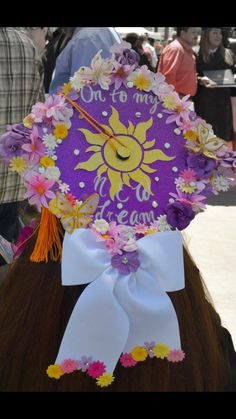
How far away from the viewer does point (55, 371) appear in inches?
61.7

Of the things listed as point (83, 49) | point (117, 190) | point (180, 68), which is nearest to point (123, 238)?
point (117, 190)

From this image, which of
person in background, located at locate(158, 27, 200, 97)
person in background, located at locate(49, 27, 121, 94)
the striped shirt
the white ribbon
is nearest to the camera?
the white ribbon

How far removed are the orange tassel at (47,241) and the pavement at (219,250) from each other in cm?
108

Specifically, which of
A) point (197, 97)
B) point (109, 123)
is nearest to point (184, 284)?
point (109, 123)

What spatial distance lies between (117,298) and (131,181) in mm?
332

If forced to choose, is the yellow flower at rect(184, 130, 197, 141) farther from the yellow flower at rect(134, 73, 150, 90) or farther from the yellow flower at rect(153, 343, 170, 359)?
the yellow flower at rect(153, 343, 170, 359)

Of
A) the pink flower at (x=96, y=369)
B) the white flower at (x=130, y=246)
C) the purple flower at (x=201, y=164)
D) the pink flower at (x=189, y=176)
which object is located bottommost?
the pink flower at (x=96, y=369)

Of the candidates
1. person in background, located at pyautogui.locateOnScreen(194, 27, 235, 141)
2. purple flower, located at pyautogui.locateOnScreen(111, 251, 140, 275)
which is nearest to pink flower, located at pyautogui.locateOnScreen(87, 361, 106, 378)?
purple flower, located at pyautogui.locateOnScreen(111, 251, 140, 275)

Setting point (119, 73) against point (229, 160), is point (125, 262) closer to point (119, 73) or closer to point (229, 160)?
point (229, 160)

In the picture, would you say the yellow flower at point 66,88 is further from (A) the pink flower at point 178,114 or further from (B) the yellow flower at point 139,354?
(B) the yellow flower at point 139,354

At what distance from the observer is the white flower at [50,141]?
1.59 metres

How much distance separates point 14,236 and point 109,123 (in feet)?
4.30

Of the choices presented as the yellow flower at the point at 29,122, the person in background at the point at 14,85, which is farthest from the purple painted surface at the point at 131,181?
the person in background at the point at 14,85

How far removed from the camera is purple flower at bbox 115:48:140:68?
5.43 ft
